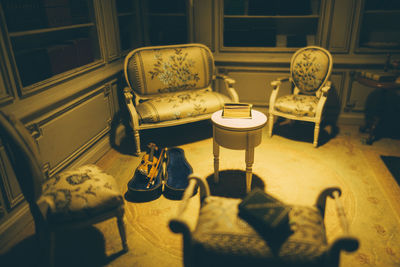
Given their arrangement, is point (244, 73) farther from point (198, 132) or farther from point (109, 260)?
point (109, 260)

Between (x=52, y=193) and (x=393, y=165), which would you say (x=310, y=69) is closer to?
(x=393, y=165)

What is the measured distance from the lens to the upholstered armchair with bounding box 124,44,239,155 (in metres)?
2.86

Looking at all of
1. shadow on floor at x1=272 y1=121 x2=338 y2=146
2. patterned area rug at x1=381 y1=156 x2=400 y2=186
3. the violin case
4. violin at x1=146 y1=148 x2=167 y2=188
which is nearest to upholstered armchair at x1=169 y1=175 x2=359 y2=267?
the violin case

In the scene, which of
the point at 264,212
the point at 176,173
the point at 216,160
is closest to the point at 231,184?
the point at 216,160

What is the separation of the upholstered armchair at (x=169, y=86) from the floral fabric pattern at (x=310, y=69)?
74 centimetres

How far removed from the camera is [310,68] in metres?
3.15

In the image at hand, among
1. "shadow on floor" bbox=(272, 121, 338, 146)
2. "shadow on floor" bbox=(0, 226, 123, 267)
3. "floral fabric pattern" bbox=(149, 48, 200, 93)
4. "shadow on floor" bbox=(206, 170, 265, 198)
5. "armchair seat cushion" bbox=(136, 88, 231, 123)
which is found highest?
"floral fabric pattern" bbox=(149, 48, 200, 93)

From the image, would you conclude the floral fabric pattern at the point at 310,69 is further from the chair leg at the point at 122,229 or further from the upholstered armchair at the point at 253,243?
the chair leg at the point at 122,229

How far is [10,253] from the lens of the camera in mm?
1796

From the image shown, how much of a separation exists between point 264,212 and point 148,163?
1.34 m

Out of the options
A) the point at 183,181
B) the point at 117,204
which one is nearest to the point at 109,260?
the point at 117,204

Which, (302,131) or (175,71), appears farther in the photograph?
(302,131)

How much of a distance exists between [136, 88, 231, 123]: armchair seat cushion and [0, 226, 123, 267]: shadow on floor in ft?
3.92

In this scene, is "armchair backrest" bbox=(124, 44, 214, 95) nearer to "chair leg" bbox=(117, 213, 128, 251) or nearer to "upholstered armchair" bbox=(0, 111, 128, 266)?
"upholstered armchair" bbox=(0, 111, 128, 266)
